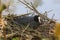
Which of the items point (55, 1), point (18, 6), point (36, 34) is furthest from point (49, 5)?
point (36, 34)

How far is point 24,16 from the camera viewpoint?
734mm

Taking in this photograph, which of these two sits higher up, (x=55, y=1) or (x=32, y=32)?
(x=55, y=1)

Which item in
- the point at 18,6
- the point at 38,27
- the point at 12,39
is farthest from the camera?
the point at 18,6

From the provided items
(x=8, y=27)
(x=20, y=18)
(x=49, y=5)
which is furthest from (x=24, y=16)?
(x=49, y=5)

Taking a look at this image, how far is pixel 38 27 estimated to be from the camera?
647 mm

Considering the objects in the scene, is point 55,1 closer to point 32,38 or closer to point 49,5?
point 49,5

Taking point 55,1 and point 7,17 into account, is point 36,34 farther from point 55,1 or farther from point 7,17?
point 55,1

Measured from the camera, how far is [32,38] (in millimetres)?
550

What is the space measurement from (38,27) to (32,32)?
61mm

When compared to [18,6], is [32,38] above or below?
below

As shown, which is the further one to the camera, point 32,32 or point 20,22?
point 20,22

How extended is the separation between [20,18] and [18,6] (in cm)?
17

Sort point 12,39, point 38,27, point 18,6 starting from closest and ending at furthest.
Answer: point 12,39
point 38,27
point 18,6

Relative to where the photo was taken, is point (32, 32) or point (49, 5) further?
point (49, 5)
